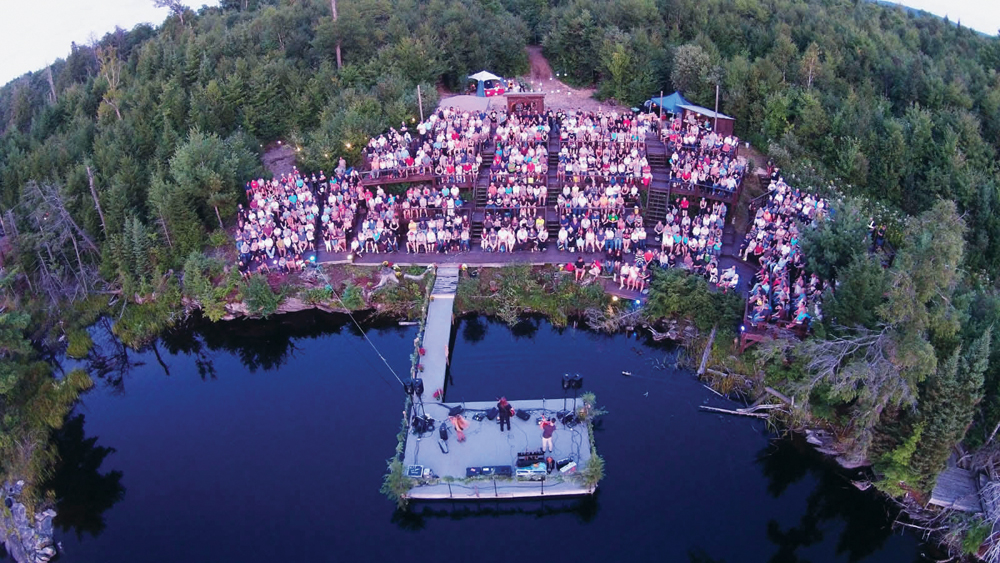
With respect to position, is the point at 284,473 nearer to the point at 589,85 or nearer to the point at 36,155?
the point at 36,155

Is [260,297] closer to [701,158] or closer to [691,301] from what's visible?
[691,301]

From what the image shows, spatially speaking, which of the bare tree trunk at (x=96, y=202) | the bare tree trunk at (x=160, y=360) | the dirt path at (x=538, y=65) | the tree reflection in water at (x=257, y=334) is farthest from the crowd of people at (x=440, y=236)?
the dirt path at (x=538, y=65)

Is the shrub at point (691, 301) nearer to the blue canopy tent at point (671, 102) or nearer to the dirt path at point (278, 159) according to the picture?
the blue canopy tent at point (671, 102)

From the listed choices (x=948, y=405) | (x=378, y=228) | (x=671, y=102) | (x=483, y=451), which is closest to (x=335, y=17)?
(x=378, y=228)

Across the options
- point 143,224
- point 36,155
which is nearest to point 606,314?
point 143,224

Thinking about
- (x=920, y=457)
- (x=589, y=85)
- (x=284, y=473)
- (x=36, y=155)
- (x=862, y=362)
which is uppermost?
(x=589, y=85)

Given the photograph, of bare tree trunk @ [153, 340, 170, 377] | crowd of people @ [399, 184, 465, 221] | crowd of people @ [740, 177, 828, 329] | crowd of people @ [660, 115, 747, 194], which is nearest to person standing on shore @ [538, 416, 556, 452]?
crowd of people @ [740, 177, 828, 329]
